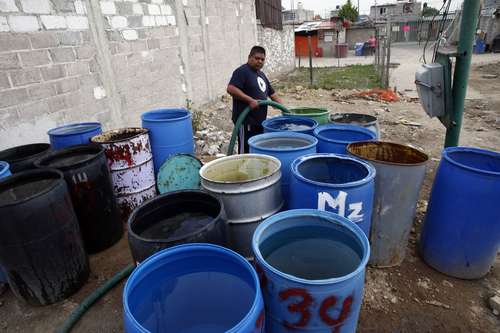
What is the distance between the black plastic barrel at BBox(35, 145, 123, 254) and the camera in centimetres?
266

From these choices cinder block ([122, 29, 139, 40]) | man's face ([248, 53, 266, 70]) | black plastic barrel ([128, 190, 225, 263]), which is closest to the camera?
black plastic barrel ([128, 190, 225, 263])

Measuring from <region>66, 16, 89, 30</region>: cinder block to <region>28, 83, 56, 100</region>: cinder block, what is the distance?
0.86 m

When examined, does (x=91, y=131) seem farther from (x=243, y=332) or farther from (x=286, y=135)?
(x=243, y=332)

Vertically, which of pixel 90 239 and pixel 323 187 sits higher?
pixel 323 187

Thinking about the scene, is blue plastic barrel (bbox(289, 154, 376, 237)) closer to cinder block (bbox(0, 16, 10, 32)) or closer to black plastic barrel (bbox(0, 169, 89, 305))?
black plastic barrel (bbox(0, 169, 89, 305))

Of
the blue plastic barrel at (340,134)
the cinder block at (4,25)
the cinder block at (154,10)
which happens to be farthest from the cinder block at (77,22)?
the blue plastic barrel at (340,134)

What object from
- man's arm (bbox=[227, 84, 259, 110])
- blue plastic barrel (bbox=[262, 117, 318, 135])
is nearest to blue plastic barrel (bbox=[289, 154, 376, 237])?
blue plastic barrel (bbox=[262, 117, 318, 135])

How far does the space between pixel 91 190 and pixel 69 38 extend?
2.32m

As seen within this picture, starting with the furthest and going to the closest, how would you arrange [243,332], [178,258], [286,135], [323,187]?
[286,135]
[323,187]
[178,258]
[243,332]

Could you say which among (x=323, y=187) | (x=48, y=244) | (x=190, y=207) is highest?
(x=323, y=187)

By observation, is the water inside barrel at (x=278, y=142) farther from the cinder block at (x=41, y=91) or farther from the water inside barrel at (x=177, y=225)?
the cinder block at (x=41, y=91)

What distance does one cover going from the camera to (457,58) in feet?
9.95

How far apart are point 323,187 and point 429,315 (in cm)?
143

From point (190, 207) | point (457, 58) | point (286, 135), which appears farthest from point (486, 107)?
point (190, 207)
